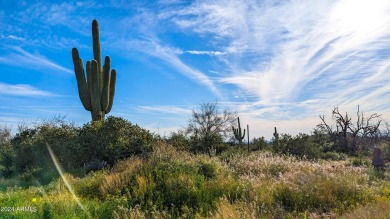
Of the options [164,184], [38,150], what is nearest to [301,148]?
[164,184]

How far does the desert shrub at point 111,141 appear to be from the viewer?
1723 cm

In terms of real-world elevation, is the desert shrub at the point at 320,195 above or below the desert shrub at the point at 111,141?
below

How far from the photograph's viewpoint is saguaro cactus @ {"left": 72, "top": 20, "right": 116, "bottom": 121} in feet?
72.5

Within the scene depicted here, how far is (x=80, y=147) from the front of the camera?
17.9 metres

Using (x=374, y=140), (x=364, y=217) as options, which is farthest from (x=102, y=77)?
(x=374, y=140)

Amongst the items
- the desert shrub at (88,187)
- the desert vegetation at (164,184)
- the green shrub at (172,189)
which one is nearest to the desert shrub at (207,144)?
the desert vegetation at (164,184)

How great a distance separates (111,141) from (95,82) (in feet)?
18.5

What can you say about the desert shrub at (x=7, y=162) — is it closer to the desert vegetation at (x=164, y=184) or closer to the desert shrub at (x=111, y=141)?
the desert vegetation at (x=164, y=184)

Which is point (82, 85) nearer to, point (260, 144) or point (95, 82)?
point (95, 82)

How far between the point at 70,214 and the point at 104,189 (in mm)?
2827

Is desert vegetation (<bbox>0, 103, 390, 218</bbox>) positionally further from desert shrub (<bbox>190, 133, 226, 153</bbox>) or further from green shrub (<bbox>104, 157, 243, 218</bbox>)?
desert shrub (<bbox>190, 133, 226, 153</bbox>)

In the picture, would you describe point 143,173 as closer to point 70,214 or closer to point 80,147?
point 70,214

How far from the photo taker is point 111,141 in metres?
17.7

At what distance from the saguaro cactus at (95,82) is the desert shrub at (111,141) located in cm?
353
